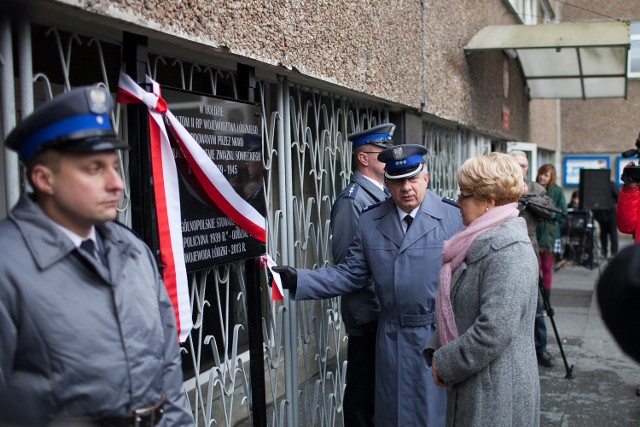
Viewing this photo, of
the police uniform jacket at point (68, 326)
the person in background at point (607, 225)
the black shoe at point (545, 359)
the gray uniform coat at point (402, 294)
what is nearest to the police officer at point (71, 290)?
the police uniform jacket at point (68, 326)

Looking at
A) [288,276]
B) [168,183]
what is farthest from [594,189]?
[168,183]

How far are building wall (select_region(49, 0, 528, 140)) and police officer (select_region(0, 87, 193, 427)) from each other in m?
0.58

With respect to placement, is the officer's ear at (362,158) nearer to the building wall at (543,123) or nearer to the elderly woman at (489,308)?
the elderly woman at (489,308)

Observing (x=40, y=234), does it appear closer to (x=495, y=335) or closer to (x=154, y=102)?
(x=154, y=102)

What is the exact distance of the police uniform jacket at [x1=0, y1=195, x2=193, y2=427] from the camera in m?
1.72

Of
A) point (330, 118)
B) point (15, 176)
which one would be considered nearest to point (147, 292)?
point (15, 176)

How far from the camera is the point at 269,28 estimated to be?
349 centimetres

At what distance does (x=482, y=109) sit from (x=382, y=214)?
17.7 ft

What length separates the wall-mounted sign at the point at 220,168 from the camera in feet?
9.68

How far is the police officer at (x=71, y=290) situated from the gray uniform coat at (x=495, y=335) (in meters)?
1.34

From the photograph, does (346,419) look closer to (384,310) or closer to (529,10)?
(384,310)

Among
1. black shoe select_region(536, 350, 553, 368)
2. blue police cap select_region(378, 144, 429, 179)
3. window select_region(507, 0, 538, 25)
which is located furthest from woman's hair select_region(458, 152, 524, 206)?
window select_region(507, 0, 538, 25)

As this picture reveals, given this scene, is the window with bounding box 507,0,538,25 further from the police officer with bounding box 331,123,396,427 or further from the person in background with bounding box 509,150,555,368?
the police officer with bounding box 331,123,396,427

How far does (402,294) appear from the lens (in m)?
3.63
